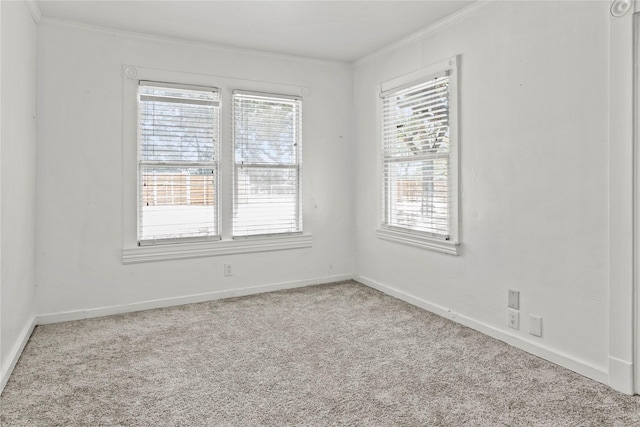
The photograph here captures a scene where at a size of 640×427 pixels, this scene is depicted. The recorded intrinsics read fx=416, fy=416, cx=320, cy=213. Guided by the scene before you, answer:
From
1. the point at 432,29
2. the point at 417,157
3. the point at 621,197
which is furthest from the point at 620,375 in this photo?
the point at 432,29

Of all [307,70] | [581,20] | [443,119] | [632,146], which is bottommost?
[632,146]

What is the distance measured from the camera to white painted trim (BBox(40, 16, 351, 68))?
11.0 ft

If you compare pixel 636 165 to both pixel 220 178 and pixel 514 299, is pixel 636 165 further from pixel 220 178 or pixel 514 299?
pixel 220 178

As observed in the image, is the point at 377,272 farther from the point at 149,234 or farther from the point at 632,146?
the point at 632,146

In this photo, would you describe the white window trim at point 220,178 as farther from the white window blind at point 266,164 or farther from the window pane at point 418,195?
the window pane at point 418,195

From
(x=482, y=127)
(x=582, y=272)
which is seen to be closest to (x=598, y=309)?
(x=582, y=272)

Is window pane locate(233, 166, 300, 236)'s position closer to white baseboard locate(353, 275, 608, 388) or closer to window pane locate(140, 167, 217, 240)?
window pane locate(140, 167, 217, 240)

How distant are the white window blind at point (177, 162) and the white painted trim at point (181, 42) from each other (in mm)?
396

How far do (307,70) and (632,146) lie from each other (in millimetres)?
3086

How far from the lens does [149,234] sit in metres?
3.74

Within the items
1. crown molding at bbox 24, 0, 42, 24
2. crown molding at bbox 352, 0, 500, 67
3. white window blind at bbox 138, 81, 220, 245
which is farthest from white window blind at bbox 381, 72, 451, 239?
crown molding at bbox 24, 0, 42, 24

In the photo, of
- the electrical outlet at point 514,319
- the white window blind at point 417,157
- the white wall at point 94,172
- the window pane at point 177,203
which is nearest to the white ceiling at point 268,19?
the white wall at point 94,172

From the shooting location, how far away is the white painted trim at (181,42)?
3355 mm

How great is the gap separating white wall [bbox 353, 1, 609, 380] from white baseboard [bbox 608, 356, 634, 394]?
8 cm
